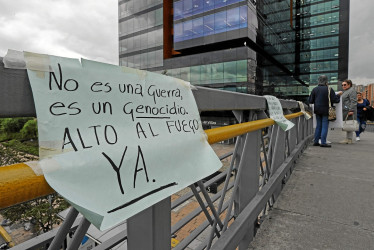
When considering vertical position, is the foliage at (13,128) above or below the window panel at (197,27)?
below

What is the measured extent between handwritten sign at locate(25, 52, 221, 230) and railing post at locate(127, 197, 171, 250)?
0.18 m

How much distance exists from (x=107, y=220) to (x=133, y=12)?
162 ft

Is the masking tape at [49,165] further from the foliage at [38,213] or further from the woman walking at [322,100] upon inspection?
the foliage at [38,213]

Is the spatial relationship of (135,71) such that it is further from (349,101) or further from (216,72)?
(216,72)

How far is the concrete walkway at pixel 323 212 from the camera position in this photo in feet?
6.42

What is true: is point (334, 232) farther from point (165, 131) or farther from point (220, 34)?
point (220, 34)

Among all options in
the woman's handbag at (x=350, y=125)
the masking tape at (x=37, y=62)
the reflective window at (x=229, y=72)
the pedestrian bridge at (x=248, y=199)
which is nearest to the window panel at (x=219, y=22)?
the reflective window at (x=229, y=72)

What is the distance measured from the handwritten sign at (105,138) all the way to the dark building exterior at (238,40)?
29.9m

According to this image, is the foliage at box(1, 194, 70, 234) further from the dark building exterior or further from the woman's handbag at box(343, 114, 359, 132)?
the dark building exterior

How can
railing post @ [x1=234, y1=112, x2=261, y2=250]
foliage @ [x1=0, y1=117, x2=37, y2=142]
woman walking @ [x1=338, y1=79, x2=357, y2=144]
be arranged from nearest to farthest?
railing post @ [x1=234, y1=112, x2=261, y2=250], woman walking @ [x1=338, y1=79, x2=357, y2=144], foliage @ [x1=0, y1=117, x2=37, y2=142]

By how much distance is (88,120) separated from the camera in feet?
2.17

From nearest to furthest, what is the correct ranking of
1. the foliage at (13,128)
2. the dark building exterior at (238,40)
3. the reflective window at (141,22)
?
1. the dark building exterior at (238,40)
2. the reflective window at (141,22)
3. the foliage at (13,128)

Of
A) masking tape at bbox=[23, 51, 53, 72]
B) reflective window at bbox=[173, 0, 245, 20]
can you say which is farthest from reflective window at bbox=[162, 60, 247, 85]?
masking tape at bbox=[23, 51, 53, 72]

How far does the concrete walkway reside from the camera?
6.42ft
